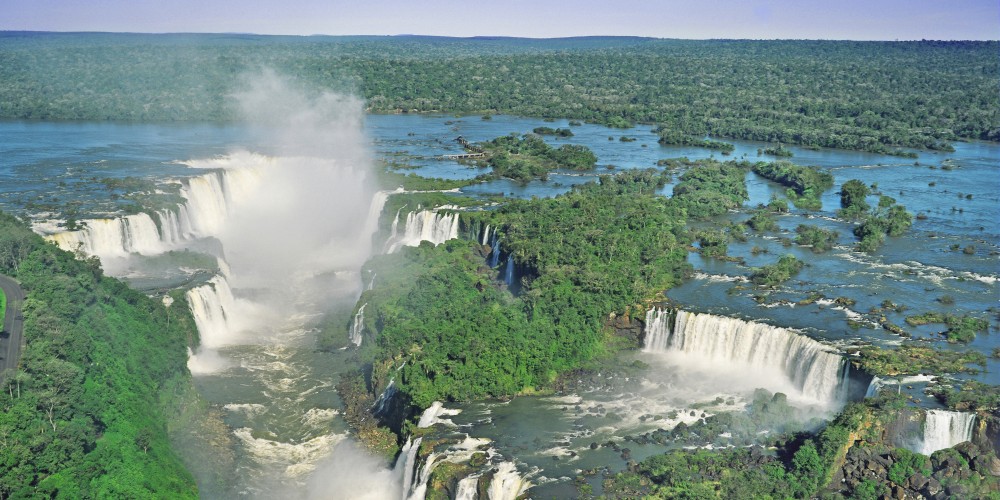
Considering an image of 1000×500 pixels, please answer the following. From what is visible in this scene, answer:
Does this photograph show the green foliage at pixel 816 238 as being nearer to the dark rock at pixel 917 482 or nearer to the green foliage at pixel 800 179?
the green foliage at pixel 800 179

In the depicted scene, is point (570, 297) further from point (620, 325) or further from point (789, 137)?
point (789, 137)

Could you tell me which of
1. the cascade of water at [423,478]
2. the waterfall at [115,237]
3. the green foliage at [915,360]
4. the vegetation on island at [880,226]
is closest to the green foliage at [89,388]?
the waterfall at [115,237]

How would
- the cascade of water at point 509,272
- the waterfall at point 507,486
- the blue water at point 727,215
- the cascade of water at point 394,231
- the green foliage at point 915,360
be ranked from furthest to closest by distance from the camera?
1. the cascade of water at point 394,231
2. the cascade of water at point 509,272
3. the blue water at point 727,215
4. the green foliage at point 915,360
5. the waterfall at point 507,486

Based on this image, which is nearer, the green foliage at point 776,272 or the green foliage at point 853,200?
the green foliage at point 776,272

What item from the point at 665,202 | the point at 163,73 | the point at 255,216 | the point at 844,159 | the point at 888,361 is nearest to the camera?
the point at 888,361

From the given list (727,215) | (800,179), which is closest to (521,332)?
(727,215)

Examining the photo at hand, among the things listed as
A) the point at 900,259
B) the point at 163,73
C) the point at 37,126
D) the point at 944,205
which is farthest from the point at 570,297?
the point at 163,73

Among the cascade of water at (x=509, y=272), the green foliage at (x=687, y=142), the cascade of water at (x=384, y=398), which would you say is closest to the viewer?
the cascade of water at (x=384, y=398)
